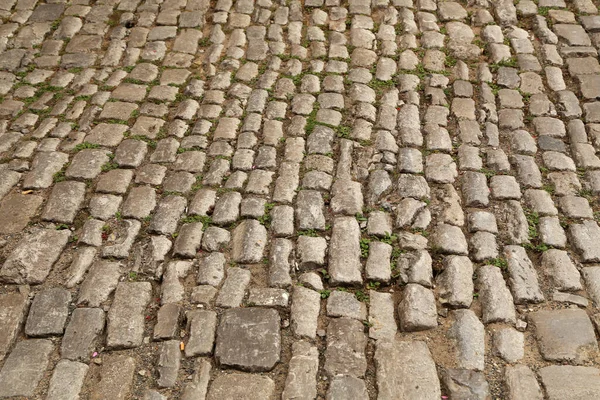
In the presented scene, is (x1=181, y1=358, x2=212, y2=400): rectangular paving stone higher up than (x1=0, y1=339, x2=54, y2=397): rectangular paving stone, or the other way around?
(x1=181, y1=358, x2=212, y2=400): rectangular paving stone

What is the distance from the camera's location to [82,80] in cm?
539

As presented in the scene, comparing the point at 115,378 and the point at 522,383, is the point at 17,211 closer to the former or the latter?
the point at 115,378

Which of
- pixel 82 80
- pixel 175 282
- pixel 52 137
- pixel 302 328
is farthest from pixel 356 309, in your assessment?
pixel 82 80

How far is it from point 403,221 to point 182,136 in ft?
5.99

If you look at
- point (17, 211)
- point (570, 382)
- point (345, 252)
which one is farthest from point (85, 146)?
point (570, 382)

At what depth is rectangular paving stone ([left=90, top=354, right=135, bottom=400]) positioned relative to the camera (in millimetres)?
3123

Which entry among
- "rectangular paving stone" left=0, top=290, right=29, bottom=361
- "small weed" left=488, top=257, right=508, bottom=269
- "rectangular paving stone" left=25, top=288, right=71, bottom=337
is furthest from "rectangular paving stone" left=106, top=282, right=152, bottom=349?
"small weed" left=488, top=257, right=508, bottom=269

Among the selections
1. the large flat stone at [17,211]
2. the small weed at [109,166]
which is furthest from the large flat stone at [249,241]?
the large flat stone at [17,211]

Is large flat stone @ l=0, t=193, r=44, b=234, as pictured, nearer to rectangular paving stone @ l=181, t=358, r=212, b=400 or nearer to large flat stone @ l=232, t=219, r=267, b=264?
large flat stone @ l=232, t=219, r=267, b=264

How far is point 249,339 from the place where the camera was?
11.0 ft

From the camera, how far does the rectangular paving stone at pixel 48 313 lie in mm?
3412

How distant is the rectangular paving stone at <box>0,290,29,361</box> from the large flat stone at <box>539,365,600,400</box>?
2753 mm

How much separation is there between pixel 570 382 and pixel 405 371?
2.68 ft

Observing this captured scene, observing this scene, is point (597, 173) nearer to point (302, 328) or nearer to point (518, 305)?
point (518, 305)
